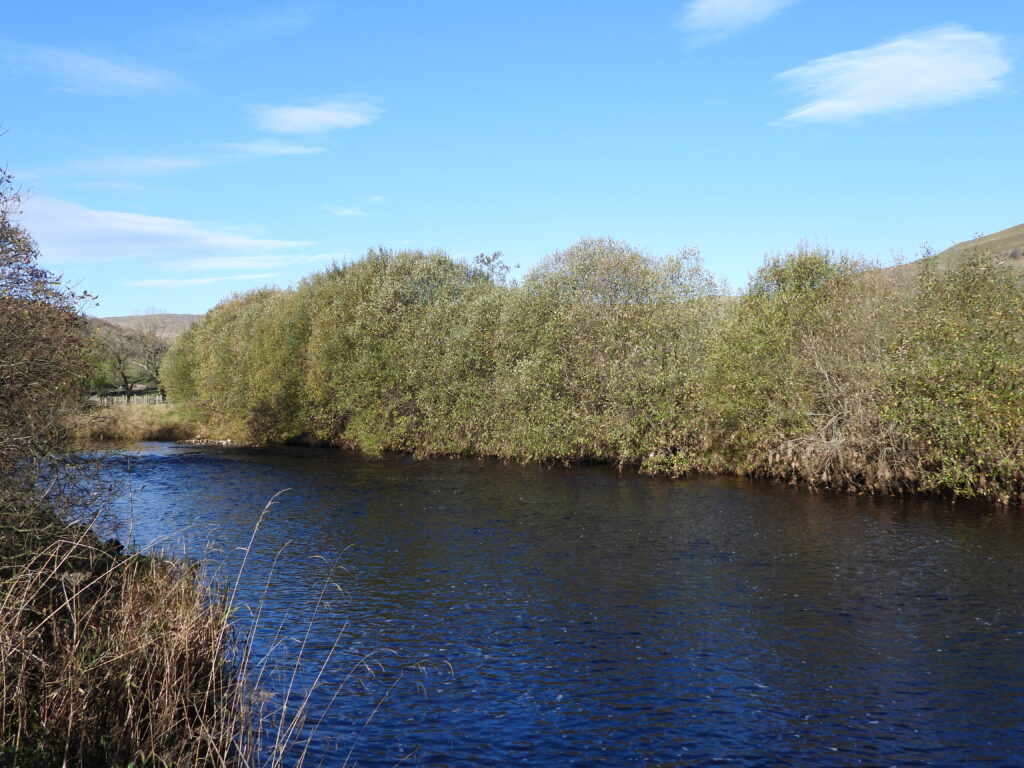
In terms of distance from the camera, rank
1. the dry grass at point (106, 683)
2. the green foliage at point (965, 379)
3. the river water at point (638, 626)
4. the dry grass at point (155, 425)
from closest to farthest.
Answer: the dry grass at point (106, 683)
the river water at point (638, 626)
the green foliage at point (965, 379)
the dry grass at point (155, 425)

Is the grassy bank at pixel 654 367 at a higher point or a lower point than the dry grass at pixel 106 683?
higher

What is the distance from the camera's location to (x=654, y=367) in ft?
148

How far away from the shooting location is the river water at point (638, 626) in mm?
13266

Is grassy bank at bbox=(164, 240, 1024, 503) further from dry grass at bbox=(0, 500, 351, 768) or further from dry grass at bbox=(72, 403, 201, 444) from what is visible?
dry grass at bbox=(0, 500, 351, 768)

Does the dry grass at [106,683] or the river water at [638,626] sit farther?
the river water at [638,626]

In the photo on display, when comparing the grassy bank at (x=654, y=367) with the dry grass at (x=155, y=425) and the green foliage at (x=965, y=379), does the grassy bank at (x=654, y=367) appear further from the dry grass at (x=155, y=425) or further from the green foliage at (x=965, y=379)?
the dry grass at (x=155, y=425)

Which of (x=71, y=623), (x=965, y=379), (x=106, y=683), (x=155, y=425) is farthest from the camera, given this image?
(x=155, y=425)

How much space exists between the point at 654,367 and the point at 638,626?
27.7 meters

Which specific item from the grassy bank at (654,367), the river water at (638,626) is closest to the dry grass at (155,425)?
the grassy bank at (654,367)

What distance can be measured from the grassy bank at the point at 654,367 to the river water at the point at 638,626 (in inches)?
141

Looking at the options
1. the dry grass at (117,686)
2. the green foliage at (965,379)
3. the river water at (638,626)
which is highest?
the green foliage at (965,379)

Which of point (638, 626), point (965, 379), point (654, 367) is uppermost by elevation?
point (654, 367)

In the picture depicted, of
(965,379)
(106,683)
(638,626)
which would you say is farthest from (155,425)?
(106,683)

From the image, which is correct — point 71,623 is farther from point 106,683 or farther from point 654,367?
point 654,367
